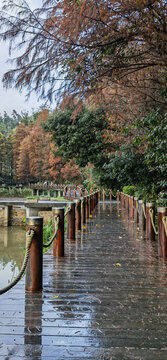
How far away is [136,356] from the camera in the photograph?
7.91ft

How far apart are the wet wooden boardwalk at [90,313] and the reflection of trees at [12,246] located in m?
9.40

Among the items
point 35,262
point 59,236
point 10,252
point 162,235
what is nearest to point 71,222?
point 59,236

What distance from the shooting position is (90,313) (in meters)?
3.24

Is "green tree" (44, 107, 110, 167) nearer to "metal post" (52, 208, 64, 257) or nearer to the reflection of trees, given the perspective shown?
the reflection of trees

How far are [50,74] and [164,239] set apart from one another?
3.56 meters

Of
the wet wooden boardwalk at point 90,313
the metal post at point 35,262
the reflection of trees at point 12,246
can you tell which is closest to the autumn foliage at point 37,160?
the reflection of trees at point 12,246

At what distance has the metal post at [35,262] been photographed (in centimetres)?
387

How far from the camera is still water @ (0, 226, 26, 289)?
41.4ft

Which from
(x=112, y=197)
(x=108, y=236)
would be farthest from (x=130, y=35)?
(x=112, y=197)

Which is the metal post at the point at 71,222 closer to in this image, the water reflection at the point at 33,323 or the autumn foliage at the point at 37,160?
the water reflection at the point at 33,323

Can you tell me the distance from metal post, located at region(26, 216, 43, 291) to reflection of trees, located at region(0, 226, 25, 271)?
33.1 feet

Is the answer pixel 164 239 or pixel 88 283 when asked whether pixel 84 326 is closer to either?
pixel 88 283

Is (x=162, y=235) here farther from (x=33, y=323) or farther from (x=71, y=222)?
(x=33, y=323)

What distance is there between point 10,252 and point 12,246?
1.42 meters
